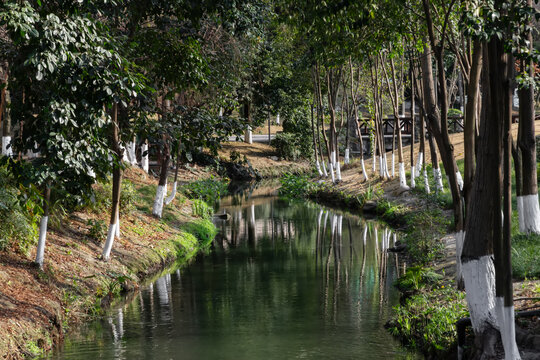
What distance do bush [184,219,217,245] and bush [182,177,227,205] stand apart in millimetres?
5928

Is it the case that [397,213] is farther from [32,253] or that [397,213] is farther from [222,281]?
[32,253]

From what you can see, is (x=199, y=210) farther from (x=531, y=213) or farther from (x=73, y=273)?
(x=531, y=213)

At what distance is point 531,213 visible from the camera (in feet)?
50.6

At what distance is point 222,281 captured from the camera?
1806 centimetres

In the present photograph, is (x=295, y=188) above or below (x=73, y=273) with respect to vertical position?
above

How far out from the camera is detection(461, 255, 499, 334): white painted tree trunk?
938 centimetres

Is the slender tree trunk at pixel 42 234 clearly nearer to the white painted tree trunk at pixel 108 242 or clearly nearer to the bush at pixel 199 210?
the white painted tree trunk at pixel 108 242

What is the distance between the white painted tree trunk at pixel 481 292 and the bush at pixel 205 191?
23.0 metres

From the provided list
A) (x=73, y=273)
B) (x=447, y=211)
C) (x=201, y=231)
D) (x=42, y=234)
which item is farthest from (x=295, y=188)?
(x=42, y=234)

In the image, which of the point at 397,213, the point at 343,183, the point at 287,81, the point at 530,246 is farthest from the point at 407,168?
the point at 530,246

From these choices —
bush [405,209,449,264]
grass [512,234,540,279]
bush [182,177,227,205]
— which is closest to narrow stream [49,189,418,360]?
bush [405,209,449,264]

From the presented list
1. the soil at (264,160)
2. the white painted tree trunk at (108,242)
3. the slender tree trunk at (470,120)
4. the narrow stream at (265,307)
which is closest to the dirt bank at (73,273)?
the white painted tree trunk at (108,242)

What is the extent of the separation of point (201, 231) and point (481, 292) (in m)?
16.3

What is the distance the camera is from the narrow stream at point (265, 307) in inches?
468
